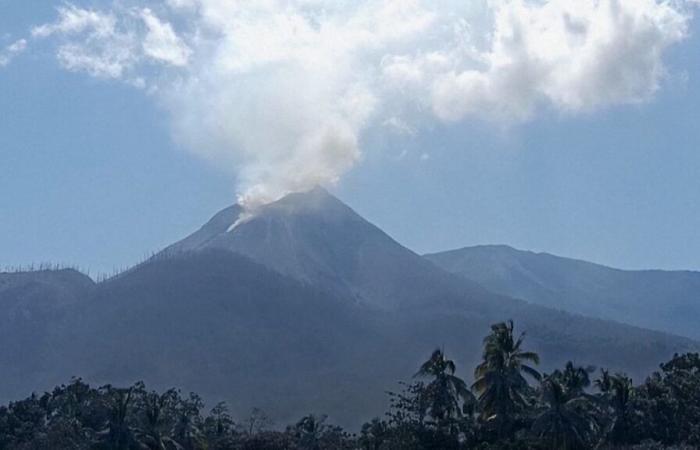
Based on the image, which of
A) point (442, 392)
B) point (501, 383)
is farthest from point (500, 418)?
point (442, 392)

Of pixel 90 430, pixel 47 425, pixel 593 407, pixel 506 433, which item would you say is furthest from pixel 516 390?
pixel 47 425

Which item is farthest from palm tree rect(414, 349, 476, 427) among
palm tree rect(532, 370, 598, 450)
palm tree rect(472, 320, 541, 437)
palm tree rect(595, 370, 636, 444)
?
palm tree rect(595, 370, 636, 444)

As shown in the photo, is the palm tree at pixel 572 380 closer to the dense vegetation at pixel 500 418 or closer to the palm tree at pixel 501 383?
the dense vegetation at pixel 500 418

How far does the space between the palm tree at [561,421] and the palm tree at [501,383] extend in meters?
2.29

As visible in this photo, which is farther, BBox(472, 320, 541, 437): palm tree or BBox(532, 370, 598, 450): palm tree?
BBox(472, 320, 541, 437): palm tree

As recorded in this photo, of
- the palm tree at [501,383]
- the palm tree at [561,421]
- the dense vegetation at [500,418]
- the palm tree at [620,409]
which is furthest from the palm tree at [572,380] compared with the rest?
the palm tree at [561,421]

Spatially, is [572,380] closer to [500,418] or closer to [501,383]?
[500,418]

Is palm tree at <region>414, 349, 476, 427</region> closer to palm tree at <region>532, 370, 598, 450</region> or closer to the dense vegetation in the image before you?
the dense vegetation

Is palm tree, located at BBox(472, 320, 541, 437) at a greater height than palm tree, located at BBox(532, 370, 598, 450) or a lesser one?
greater

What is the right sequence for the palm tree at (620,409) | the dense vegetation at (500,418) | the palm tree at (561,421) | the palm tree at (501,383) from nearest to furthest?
the palm tree at (561,421) < the dense vegetation at (500,418) < the palm tree at (501,383) < the palm tree at (620,409)

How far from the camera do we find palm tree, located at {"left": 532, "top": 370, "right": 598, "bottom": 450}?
74.2 metres

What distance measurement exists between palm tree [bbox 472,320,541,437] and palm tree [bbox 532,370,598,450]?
90.0 inches

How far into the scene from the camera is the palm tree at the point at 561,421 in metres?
74.2

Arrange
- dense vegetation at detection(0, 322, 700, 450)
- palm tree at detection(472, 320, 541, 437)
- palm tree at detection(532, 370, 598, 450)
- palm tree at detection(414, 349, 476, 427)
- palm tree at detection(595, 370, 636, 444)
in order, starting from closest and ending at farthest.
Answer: palm tree at detection(532, 370, 598, 450)
dense vegetation at detection(0, 322, 700, 450)
palm tree at detection(472, 320, 541, 437)
palm tree at detection(595, 370, 636, 444)
palm tree at detection(414, 349, 476, 427)
